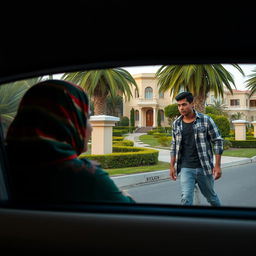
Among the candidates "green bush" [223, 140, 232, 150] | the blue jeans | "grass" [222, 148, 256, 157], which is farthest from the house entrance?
the blue jeans

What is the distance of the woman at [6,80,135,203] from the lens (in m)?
1.53

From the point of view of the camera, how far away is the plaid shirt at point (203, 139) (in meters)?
3.92

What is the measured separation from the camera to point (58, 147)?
1529 mm

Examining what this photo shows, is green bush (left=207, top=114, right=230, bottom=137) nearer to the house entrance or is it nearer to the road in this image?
the road

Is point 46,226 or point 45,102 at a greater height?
point 45,102

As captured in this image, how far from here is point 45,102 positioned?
61.2 inches

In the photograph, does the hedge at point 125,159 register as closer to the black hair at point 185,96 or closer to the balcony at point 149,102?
the black hair at point 185,96

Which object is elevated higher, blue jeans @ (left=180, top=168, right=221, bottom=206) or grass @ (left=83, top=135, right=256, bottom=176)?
blue jeans @ (left=180, top=168, right=221, bottom=206)

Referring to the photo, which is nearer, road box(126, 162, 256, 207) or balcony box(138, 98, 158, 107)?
road box(126, 162, 256, 207)

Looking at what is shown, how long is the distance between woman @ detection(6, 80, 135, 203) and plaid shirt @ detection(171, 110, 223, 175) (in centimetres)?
247
